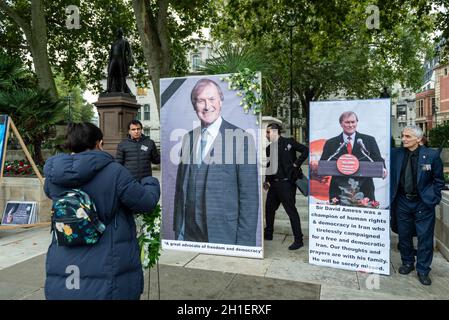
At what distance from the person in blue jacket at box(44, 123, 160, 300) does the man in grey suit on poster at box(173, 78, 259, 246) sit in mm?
3024

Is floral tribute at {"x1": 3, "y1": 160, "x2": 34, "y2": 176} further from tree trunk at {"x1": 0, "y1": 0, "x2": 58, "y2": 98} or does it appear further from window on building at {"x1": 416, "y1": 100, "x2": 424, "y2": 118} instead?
window on building at {"x1": 416, "y1": 100, "x2": 424, "y2": 118}

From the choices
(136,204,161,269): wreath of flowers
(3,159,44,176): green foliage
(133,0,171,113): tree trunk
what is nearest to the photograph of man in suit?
(136,204,161,269): wreath of flowers

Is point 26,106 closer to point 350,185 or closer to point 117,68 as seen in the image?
point 117,68

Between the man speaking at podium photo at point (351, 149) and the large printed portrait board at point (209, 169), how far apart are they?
1010 mm

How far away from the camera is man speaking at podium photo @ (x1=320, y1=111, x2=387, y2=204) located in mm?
4641

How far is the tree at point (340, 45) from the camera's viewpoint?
11.1 meters

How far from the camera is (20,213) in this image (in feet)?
22.2

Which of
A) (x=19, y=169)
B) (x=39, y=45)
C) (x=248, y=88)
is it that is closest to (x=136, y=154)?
(x=248, y=88)

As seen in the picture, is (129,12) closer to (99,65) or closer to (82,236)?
(99,65)
